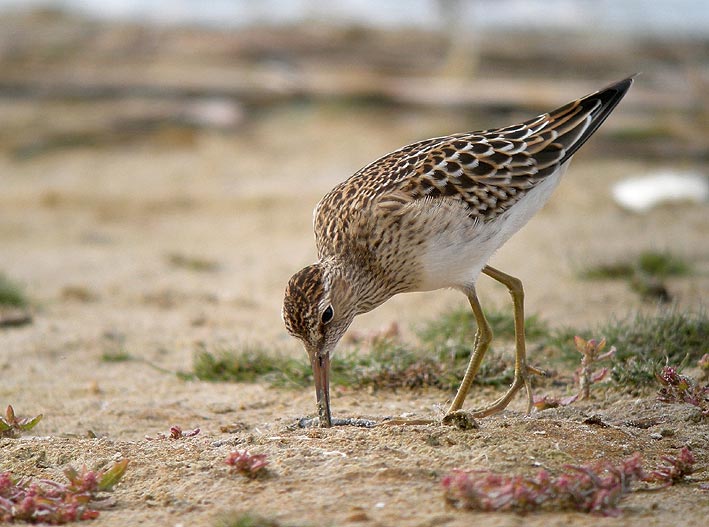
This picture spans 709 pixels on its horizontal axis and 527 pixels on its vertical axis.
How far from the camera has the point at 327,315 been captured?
5.02 metres

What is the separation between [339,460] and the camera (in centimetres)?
425

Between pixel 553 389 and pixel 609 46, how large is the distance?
2037cm

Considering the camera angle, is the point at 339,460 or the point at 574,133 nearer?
the point at 339,460

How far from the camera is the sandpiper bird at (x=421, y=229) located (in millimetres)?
5086

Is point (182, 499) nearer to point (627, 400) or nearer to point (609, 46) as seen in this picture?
point (627, 400)

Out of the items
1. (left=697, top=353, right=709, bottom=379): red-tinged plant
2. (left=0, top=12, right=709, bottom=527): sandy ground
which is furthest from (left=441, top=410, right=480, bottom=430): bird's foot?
(left=697, top=353, right=709, bottom=379): red-tinged plant

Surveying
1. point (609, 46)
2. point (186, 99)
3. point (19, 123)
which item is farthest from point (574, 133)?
point (609, 46)

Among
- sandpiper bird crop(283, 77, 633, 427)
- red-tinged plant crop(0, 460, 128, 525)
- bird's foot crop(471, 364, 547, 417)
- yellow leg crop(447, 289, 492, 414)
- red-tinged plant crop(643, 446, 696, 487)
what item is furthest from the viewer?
yellow leg crop(447, 289, 492, 414)

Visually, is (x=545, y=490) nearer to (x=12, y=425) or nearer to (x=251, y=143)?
(x=12, y=425)

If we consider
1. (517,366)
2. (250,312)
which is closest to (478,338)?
(517,366)

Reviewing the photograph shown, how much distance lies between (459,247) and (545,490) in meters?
1.77

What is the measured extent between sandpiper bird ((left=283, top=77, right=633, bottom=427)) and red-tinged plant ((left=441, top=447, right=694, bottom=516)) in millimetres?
1321

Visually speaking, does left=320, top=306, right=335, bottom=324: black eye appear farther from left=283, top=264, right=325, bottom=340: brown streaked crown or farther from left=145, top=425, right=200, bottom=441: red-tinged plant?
left=145, top=425, right=200, bottom=441: red-tinged plant

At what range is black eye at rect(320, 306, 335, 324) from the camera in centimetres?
499
